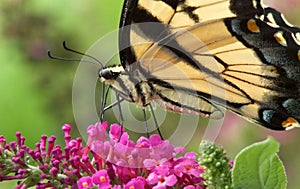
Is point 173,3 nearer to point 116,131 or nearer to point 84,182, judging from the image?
point 116,131

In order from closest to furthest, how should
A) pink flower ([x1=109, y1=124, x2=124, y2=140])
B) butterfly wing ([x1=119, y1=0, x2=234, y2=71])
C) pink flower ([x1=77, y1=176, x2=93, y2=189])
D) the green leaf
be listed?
1. the green leaf
2. pink flower ([x1=77, y1=176, x2=93, y2=189])
3. pink flower ([x1=109, y1=124, x2=124, y2=140])
4. butterfly wing ([x1=119, y1=0, x2=234, y2=71])

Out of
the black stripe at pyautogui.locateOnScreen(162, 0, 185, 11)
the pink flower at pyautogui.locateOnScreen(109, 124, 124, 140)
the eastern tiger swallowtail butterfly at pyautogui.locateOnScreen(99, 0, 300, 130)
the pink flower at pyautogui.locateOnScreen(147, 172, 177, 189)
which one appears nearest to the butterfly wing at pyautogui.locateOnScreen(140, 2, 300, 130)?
the eastern tiger swallowtail butterfly at pyautogui.locateOnScreen(99, 0, 300, 130)

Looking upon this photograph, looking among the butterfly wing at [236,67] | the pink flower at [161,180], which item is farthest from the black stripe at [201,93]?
the pink flower at [161,180]

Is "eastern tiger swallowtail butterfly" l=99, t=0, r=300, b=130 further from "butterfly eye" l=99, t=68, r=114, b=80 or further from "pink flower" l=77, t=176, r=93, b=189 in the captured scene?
"pink flower" l=77, t=176, r=93, b=189

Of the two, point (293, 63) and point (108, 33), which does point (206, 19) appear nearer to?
point (293, 63)

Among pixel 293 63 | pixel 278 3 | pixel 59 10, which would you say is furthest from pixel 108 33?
pixel 293 63

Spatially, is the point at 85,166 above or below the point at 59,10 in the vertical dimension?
below
